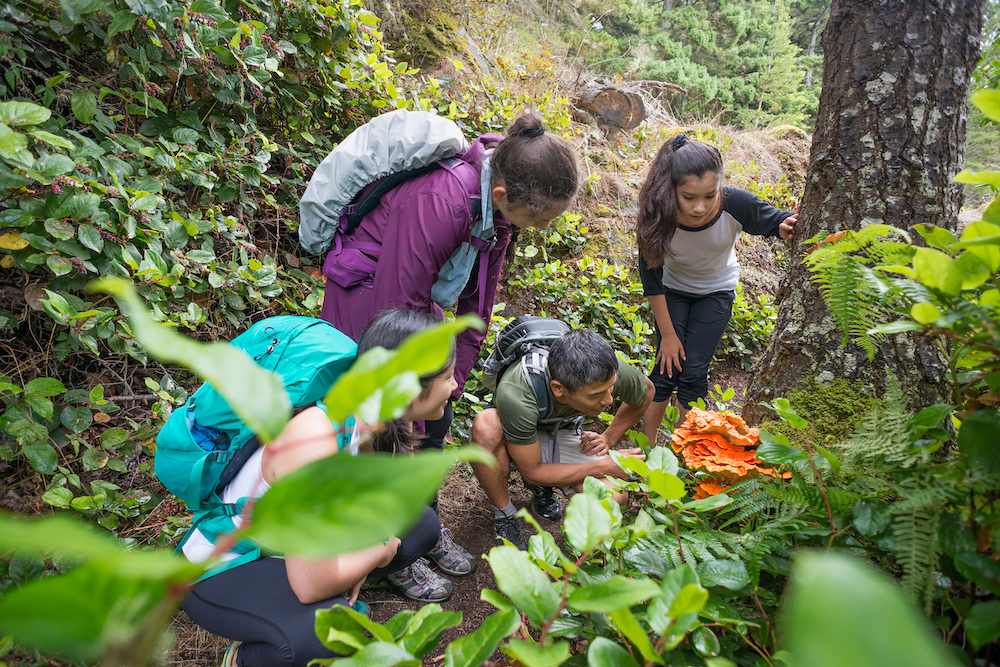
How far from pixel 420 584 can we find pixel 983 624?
2.21m

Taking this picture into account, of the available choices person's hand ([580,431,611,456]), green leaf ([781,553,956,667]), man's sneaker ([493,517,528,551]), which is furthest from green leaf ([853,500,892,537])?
man's sneaker ([493,517,528,551])

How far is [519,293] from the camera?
4.44m

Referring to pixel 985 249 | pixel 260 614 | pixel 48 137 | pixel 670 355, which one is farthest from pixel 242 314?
pixel 985 249

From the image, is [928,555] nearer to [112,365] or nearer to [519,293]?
[112,365]

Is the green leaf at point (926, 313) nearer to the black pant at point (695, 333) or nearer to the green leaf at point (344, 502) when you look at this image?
the green leaf at point (344, 502)

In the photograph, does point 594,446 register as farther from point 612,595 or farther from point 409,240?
point 612,595

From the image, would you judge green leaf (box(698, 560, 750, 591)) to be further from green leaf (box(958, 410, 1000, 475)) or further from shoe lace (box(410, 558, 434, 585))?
shoe lace (box(410, 558, 434, 585))

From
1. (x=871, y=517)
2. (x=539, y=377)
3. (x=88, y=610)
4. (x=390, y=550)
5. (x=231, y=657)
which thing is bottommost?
(x=231, y=657)

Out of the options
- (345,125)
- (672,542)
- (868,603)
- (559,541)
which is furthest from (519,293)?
(868,603)

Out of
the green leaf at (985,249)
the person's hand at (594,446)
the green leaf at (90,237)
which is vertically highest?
the green leaf at (985,249)

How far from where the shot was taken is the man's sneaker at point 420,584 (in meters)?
2.35

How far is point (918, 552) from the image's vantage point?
722 millimetres

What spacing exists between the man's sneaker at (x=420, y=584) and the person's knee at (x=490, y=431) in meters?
0.69

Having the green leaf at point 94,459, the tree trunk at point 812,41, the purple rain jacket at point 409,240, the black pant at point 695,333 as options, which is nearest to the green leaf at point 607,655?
the purple rain jacket at point 409,240
